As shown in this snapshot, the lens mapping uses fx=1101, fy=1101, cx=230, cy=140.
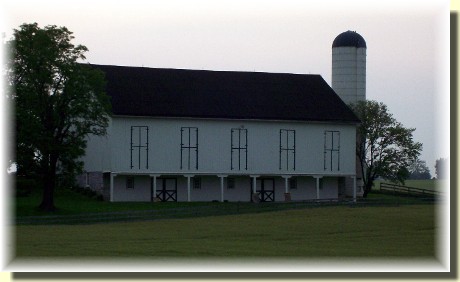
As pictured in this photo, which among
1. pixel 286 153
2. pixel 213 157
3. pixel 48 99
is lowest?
pixel 213 157

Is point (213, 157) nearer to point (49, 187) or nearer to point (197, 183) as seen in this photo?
point (197, 183)

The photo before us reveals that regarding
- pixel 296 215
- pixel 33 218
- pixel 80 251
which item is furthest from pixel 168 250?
pixel 296 215

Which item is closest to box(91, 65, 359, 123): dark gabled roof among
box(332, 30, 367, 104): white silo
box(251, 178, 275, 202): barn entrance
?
box(332, 30, 367, 104): white silo

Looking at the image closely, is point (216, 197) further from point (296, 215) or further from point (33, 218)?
point (33, 218)

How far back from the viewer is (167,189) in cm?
7525

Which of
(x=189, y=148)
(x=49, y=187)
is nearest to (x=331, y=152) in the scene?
(x=189, y=148)

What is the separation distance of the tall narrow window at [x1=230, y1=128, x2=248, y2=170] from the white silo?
13.9 metres

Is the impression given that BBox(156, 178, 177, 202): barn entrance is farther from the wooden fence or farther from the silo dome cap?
the wooden fence

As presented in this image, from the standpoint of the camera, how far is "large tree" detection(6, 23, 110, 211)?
6162 cm

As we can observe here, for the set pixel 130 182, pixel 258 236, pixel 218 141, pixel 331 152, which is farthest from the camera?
pixel 331 152

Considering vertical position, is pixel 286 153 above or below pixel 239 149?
below

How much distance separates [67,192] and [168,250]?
36.8m

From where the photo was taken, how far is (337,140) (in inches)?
3123

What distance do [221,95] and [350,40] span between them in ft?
46.2
